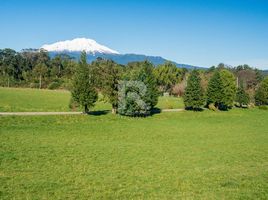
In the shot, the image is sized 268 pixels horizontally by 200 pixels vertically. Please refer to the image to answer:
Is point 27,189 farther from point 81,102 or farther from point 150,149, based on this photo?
point 81,102

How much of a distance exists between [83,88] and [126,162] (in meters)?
29.1

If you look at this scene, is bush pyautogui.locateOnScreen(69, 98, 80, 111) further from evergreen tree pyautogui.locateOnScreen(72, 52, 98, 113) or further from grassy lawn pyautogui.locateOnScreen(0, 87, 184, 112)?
grassy lawn pyautogui.locateOnScreen(0, 87, 184, 112)

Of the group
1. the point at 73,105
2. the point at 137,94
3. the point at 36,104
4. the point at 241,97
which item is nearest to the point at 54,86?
the point at 36,104

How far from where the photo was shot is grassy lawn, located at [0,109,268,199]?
51.7ft

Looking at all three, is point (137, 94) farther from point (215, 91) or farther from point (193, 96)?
point (215, 91)

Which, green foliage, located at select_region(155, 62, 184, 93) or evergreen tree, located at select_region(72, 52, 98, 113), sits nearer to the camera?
evergreen tree, located at select_region(72, 52, 98, 113)

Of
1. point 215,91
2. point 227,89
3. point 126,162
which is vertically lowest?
point 126,162

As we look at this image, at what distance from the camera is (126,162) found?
22.2 m

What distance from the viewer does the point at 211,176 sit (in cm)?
1959

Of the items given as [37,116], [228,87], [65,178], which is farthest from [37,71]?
[65,178]

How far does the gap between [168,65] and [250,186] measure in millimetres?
121903

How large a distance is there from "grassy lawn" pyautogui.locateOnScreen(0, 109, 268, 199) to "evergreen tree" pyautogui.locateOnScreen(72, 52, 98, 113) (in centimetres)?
876

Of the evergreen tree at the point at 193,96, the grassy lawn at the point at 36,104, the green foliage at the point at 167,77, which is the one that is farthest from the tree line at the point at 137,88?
the green foliage at the point at 167,77

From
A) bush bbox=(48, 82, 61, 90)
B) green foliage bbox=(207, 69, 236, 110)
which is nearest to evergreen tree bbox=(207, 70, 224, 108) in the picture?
green foliage bbox=(207, 69, 236, 110)
